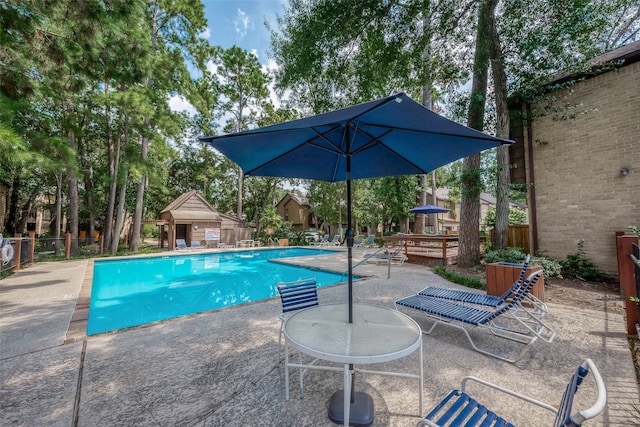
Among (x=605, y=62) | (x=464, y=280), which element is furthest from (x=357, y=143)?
(x=605, y=62)

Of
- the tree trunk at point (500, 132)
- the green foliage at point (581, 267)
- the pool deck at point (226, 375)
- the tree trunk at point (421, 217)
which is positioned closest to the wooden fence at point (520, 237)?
the green foliage at point (581, 267)

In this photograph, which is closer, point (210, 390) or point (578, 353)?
point (210, 390)

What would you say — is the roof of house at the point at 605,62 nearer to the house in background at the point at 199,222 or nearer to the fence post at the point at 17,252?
the fence post at the point at 17,252

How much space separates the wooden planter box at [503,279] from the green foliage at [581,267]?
9.65 ft

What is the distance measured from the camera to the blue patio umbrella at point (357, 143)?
207cm

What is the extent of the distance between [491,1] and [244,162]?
819 cm

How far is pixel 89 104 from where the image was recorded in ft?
47.1

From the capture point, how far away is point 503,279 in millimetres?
4828

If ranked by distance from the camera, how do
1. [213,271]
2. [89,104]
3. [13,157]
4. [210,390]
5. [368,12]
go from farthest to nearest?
[89,104], [213,271], [368,12], [13,157], [210,390]

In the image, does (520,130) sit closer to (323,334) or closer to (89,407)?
(323,334)

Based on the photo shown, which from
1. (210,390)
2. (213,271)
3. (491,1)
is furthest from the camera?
(213,271)

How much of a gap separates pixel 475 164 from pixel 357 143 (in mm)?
5934

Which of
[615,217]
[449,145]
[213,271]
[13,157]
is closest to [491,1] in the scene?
[615,217]

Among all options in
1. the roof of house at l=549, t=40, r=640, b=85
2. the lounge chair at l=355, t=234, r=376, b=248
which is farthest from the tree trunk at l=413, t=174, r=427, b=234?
the roof of house at l=549, t=40, r=640, b=85
